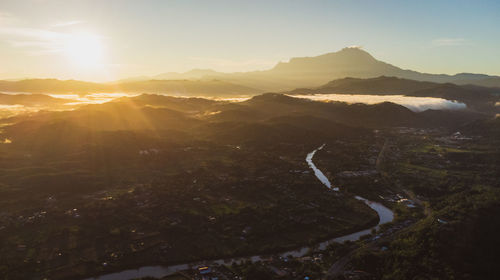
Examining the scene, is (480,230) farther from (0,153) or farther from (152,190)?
(0,153)

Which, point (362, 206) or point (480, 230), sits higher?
point (480, 230)

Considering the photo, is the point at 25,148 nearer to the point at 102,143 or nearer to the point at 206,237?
the point at 102,143

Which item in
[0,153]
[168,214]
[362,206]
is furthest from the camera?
[0,153]

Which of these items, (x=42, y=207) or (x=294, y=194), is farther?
(x=294, y=194)

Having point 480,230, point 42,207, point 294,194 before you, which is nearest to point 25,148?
point 42,207

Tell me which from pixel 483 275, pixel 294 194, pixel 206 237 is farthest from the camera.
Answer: pixel 294 194

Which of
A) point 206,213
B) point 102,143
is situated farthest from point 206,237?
point 102,143

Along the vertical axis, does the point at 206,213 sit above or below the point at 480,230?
below

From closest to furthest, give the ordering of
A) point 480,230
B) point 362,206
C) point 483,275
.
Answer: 1. point 483,275
2. point 480,230
3. point 362,206

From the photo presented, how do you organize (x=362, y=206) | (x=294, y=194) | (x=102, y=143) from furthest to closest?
(x=102, y=143) < (x=294, y=194) < (x=362, y=206)
